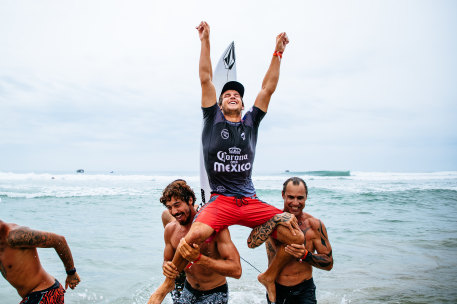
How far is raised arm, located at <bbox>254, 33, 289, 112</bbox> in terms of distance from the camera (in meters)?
3.32

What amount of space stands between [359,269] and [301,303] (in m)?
3.61

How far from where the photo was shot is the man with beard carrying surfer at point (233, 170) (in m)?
2.77

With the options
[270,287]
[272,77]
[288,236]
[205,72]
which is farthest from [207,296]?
[272,77]

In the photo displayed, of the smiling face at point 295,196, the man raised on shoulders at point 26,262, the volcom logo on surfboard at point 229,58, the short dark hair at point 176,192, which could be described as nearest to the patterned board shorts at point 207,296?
the short dark hair at point 176,192

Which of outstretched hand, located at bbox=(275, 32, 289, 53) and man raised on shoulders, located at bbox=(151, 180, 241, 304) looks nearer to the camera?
man raised on shoulders, located at bbox=(151, 180, 241, 304)

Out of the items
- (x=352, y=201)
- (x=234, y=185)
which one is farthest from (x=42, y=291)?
(x=352, y=201)

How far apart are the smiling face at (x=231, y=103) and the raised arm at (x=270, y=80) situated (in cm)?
21

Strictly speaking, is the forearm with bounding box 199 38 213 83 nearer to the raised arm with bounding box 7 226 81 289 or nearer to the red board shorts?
the red board shorts

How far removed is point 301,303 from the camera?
129 inches

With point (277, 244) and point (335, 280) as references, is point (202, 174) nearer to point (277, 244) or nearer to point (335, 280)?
point (277, 244)

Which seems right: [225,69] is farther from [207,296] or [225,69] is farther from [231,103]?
[207,296]

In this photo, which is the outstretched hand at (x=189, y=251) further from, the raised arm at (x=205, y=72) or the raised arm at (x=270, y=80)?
the raised arm at (x=270, y=80)

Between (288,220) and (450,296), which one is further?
(450,296)

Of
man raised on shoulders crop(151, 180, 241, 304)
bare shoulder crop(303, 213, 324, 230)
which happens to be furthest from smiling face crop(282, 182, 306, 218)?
man raised on shoulders crop(151, 180, 241, 304)
